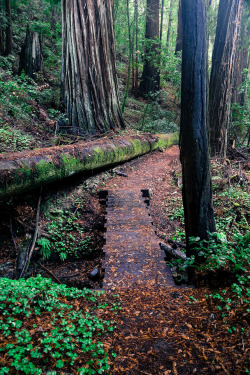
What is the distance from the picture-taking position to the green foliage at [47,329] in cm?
171

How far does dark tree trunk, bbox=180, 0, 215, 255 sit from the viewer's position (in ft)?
9.16

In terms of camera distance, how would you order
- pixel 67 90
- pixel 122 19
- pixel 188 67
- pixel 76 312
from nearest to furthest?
pixel 76 312 < pixel 188 67 < pixel 67 90 < pixel 122 19

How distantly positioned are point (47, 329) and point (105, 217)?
10.2ft

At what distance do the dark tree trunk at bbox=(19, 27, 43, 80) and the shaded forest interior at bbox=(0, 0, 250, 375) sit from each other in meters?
0.06

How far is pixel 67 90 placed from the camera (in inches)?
353

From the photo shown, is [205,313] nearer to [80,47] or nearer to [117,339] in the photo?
[117,339]

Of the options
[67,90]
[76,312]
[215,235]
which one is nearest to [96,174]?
[67,90]

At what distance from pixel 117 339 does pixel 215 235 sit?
169 cm

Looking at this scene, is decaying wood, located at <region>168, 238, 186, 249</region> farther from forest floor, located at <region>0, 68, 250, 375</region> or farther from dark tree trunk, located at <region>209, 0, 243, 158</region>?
dark tree trunk, located at <region>209, 0, 243, 158</region>

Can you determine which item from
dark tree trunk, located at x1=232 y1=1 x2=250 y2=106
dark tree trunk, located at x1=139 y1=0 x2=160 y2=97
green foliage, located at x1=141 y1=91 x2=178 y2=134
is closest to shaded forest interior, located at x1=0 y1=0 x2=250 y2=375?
green foliage, located at x1=141 y1=91 x2=178 y2=134

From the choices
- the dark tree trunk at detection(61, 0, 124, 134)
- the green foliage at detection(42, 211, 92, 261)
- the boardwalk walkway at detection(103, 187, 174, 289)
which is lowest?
the green foliage at detection(42, 211, 92, 261)

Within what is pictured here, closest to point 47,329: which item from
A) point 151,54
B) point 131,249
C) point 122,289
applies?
point 122,289

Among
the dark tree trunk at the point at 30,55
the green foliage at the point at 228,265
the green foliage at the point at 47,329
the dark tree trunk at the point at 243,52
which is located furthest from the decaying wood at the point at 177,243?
the dark tree trunk at the point at 243,52

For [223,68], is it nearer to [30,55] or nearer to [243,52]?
[30,55]
